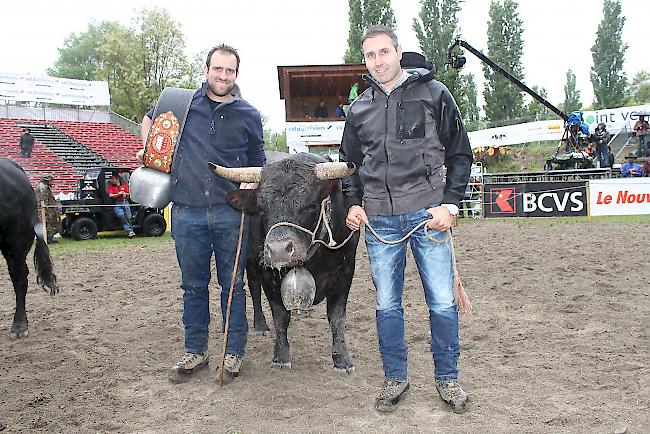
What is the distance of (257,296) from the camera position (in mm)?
5051

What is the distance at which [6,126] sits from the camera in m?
30.9

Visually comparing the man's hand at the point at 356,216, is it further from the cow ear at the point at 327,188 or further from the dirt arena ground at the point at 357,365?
the dirt arena ground at the point at 357,365

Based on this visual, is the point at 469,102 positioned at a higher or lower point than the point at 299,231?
higher

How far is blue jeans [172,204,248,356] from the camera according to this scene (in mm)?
4121

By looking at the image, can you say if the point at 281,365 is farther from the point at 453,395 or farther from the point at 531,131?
the point at 531,131

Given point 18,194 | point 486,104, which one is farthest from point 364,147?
point 486,104

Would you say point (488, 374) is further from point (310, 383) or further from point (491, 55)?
point (491, 55)

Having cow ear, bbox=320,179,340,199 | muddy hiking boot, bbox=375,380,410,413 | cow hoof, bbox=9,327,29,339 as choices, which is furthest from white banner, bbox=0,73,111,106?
muddy hiking boot, bbox=375,380,410,413

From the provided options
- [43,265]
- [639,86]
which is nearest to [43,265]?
[43,265]

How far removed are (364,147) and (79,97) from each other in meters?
33.2

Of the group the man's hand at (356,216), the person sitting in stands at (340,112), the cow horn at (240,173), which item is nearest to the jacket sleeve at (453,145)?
the man's hand at (356,216)

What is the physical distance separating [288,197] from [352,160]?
1.66ft

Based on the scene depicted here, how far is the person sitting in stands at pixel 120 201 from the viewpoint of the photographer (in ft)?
47.3

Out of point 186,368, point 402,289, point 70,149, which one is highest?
point 70,149
